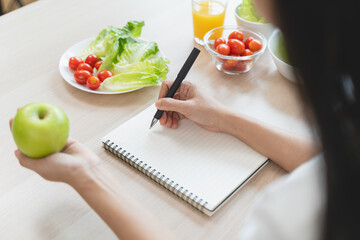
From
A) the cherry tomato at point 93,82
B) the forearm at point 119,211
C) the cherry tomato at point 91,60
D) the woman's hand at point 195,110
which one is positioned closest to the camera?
the forearm at point 119,211

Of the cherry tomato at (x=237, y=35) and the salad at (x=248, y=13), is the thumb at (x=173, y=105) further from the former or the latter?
the salad at (x=248, y=13)

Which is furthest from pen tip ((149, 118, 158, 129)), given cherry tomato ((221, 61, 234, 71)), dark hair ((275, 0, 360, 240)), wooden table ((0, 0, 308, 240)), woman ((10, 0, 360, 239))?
dark hair ((275, 0, 360, 240))

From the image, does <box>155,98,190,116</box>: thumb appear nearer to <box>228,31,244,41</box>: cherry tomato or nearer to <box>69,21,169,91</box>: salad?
<box>69,21,169,91</box>: salad

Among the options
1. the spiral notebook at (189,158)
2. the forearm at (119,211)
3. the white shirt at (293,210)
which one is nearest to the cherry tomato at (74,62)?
the spiral notebook at (189,158)

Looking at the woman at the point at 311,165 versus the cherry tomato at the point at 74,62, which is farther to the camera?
the cherry tomato at the point at 74,62

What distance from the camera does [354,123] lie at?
0.47 meters

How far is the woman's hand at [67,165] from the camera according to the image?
2.53 ft

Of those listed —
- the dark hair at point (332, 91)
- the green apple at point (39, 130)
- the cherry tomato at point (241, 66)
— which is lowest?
the cherry tomato at point (241, 66)

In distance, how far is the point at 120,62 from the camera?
49.0 inches

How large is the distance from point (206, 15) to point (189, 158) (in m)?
0.62

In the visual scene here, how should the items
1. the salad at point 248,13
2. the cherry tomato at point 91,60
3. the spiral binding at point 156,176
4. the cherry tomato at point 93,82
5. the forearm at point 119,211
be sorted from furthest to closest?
the salad at point 248,13
the cherry tomato at point 91,60
the cherry tomato at point 93,82
the spiral binding at point 156,176
the forearm at point 119,211

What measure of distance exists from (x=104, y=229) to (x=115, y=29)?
0.74m

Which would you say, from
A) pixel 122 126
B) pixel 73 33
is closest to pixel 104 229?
pixel 122 126

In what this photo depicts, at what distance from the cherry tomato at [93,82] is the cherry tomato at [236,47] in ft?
1.40
